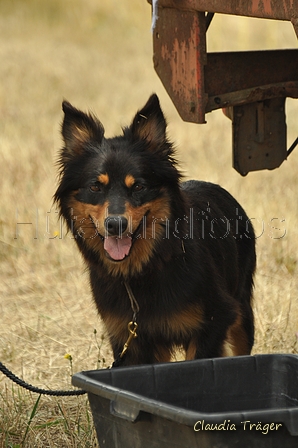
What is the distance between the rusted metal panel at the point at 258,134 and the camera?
439cm

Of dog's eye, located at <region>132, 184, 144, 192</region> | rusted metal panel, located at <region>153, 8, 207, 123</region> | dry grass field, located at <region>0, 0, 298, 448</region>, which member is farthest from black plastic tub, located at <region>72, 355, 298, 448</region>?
rusted metal panel, located at <region>153, 8, 207, 123</region>

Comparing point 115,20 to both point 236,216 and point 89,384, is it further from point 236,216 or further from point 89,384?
point 89,384

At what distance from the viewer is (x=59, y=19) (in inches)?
736

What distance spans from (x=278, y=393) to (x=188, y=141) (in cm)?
692

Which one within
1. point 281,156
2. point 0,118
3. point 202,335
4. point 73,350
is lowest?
point 73,350

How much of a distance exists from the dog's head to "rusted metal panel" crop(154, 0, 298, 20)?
48 cm

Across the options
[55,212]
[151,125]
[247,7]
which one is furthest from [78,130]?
[55,212]

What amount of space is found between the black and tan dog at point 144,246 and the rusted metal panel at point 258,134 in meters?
0.53

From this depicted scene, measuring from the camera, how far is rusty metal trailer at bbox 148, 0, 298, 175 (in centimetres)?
379

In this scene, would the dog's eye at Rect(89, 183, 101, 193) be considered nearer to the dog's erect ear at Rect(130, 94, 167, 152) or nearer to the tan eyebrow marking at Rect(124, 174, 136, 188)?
the tan eyebrow marking at Rect(124, 174, 136, 188)

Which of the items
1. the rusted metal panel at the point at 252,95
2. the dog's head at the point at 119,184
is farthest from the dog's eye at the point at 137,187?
the rusted metal panel at the point at 252,95

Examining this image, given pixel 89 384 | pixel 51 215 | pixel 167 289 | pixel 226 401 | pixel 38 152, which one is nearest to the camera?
pixel 89 384

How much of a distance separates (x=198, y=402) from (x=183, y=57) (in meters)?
1.72

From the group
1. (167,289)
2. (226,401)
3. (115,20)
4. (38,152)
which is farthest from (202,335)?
(115,20)
